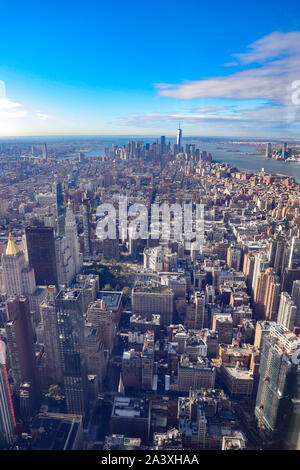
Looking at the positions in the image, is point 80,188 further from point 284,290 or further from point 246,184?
point 284,290

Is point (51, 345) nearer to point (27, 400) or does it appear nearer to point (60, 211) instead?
point (27, 400)

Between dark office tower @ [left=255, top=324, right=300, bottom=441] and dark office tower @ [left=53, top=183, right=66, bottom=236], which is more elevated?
dark office tower @ [left=53, top=183, right=66, bottom=236]

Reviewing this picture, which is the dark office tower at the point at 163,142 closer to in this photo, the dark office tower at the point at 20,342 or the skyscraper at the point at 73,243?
the skyscraper at the point at 73,243

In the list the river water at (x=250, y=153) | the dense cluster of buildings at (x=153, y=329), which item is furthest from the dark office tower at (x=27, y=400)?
the river water at (x=250, y=153)

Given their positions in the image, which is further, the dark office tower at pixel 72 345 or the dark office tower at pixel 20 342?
the dark office tower at pixel 20 342

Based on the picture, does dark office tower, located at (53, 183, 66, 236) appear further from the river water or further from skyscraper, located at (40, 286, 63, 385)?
skyscraper, located at (40, 286, 63, 385)

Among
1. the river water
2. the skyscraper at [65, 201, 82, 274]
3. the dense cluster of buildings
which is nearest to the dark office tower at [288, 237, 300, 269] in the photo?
the dense cluster of buildings
